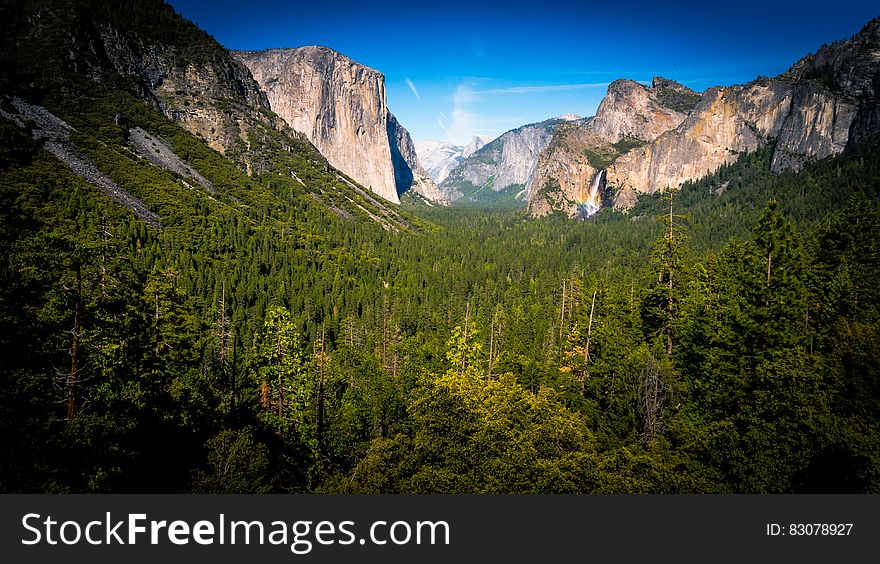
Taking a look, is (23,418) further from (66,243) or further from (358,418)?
(358,418)

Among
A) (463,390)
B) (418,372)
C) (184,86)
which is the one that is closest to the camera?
(463,390)

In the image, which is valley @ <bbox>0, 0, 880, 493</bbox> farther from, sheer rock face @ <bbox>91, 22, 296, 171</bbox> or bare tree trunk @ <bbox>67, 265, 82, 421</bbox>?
sheer rock face @ <bbox>91, 22, 296, 171</bbox>

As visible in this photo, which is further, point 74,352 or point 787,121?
point 787,121

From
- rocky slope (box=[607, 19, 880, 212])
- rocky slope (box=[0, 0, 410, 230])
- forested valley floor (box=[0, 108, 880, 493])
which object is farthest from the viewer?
rocky slope (box=[607, 19, 880, 212])

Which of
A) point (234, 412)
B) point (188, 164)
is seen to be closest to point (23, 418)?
point (234, 412)

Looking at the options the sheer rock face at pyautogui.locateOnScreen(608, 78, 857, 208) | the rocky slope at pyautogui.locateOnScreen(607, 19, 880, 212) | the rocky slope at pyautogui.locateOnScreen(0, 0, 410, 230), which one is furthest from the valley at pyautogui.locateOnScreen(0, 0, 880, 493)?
the rocky slope at pyautogui.locateOnScreen(607, 19, 880, 212)

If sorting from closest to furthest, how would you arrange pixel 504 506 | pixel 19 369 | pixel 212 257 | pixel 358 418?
1. pixel 504 506
2. pixel 19 369
3. pixel 358 418
4. pixel 212 257

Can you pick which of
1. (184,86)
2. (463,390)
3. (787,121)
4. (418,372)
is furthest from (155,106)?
(787,121)

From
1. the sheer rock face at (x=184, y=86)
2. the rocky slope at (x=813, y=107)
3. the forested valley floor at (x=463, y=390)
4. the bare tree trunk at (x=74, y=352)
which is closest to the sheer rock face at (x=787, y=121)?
the rocky slope at (x=813, y=107)

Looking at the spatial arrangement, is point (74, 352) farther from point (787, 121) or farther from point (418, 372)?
point (787, 121)

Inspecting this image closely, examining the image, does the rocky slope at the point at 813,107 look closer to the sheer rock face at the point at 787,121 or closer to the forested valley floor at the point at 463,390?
the sheer rock face at the point at 787,121

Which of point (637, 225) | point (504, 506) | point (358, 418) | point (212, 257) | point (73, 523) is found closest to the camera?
point (73, 523)
